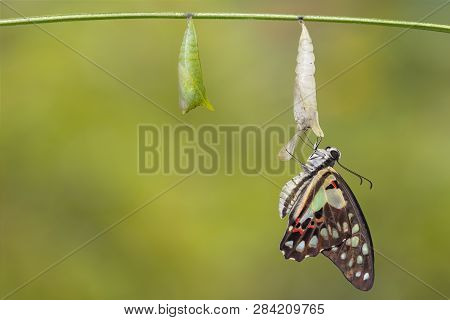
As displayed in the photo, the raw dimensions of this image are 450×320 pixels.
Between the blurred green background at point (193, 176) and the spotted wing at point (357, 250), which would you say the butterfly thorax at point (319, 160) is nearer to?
the spotted wing at point (357, 250)

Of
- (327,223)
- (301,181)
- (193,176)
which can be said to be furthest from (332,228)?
(193,176)

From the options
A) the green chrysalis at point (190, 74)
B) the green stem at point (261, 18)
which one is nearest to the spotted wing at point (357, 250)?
the green chrysalis at point (190, 74)

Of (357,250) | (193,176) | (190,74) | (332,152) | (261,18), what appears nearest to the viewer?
(261,18)

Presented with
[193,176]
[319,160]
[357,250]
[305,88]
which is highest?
[305,88]

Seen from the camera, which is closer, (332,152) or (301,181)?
(301,181)

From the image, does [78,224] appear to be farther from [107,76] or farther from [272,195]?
[272,195]

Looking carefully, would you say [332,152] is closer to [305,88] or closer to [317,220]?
[317,220]

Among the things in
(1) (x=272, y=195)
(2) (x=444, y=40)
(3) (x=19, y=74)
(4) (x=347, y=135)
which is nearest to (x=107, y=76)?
(3) (x=19, y=74)

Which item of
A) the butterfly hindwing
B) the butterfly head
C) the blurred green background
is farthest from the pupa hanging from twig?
the blurred green background
